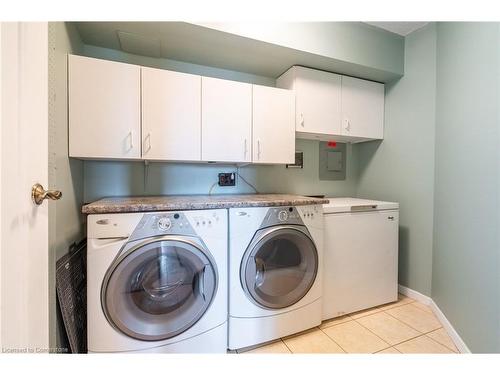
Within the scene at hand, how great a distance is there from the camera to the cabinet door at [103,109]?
4.34 feet

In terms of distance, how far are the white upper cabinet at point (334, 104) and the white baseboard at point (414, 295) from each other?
4.89 ft

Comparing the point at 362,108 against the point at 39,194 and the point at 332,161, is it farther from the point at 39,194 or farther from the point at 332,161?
the point at 39,194

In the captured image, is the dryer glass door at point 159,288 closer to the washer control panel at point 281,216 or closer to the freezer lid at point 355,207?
the washer control panel at point 281,216

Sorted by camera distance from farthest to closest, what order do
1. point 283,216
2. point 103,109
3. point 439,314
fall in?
point 439,314
point 283,216
point 103,109

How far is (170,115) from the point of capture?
153 centimetres

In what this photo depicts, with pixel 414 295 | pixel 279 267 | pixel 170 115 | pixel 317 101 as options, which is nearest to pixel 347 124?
pixel 317 101

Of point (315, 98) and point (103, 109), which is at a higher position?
point (315, 98)

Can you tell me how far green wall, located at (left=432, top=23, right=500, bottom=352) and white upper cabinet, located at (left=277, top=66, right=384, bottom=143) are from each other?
506 mm

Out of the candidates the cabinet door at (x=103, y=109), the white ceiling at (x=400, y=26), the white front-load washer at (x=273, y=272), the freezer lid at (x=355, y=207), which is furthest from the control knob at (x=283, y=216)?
the white ceiling at (x=400, y=26)

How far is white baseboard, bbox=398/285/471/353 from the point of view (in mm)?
1426

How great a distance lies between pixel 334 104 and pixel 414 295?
190 cm

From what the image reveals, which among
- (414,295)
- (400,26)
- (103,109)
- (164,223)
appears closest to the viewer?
(164,223)

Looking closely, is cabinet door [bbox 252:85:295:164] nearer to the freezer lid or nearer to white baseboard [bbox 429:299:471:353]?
the freezer lid
